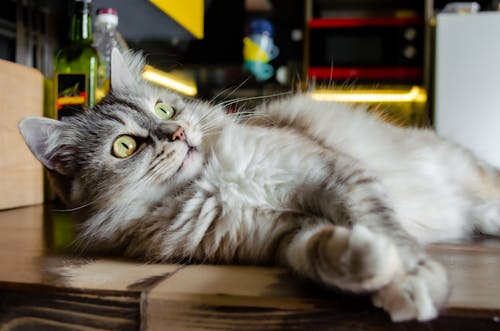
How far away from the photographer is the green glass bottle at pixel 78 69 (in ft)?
5.15

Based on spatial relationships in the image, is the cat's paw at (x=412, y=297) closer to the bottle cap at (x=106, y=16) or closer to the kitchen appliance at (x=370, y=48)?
the bottle cap at (x=106, y=16)

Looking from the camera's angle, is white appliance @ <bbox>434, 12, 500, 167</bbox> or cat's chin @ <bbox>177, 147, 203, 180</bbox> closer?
cat's chin @ <bbox>177, 147, 203, 180</bbox>

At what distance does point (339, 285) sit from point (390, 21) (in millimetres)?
3405

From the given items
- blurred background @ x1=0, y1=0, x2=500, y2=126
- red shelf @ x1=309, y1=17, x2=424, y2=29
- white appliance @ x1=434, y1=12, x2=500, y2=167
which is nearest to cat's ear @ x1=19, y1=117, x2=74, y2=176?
blurred background @ x1=0, y1=0, x2=500, y2=126

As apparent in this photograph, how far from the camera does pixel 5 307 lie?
1.93 ft

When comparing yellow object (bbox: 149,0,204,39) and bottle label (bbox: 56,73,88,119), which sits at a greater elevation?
yellow object (bbox: 149,0,204,39)

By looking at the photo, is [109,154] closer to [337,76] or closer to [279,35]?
[337,76]

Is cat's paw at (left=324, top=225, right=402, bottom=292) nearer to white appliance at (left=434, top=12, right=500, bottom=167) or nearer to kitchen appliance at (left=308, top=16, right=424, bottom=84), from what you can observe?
white appliance at (left=434, top=12, right=500, bottom=167)

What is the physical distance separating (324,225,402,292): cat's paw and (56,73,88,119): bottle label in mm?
1254

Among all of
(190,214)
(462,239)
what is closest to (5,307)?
(190,214)

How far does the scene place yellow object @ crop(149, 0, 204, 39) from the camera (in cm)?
170

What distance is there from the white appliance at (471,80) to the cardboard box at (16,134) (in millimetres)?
2528

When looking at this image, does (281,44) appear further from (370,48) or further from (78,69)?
(78,69)

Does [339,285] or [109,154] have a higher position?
[109,154]
